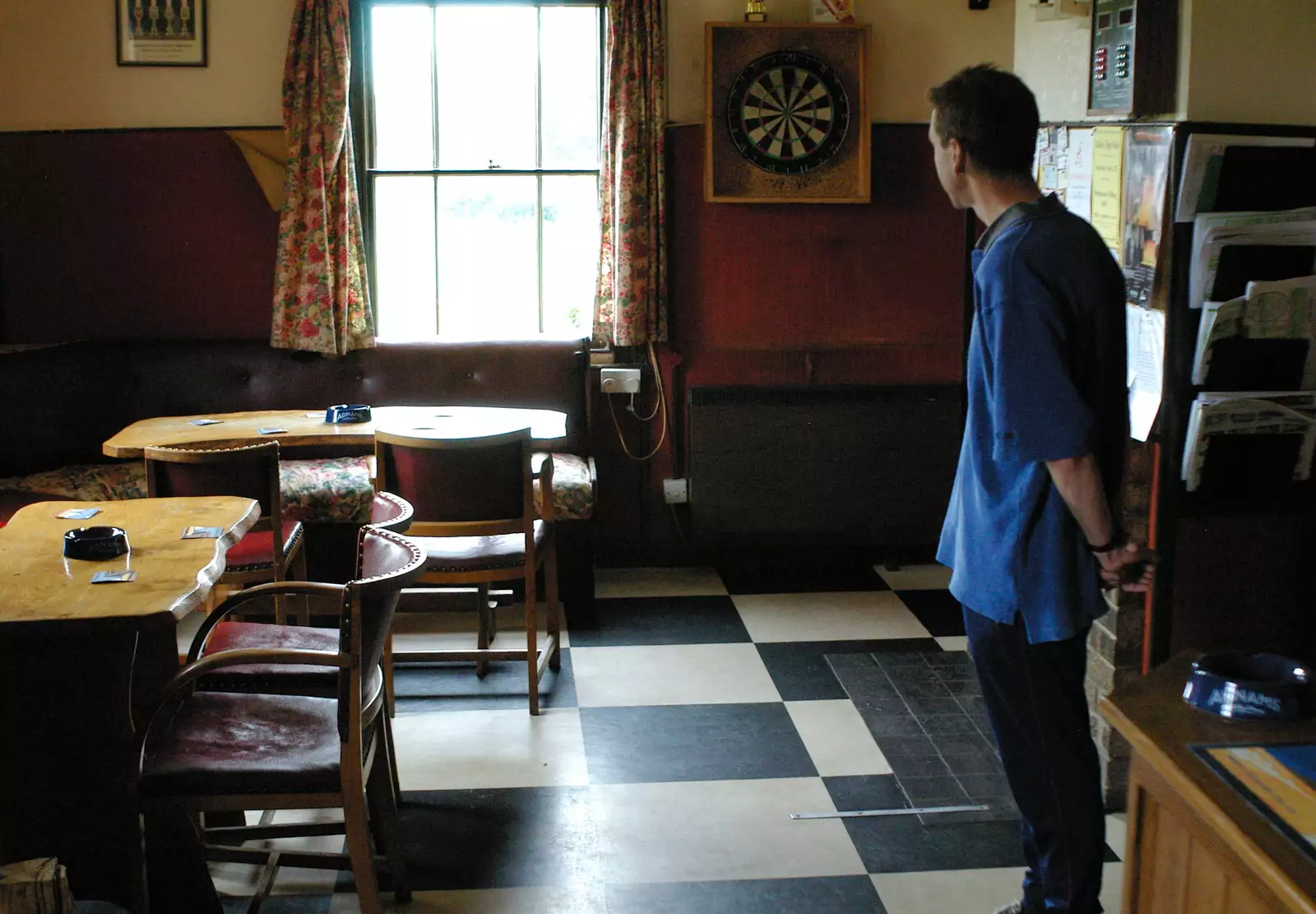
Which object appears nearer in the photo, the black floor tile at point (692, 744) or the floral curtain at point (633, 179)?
the black floor tile at point (692, 744)

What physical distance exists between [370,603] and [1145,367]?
6.23 ft

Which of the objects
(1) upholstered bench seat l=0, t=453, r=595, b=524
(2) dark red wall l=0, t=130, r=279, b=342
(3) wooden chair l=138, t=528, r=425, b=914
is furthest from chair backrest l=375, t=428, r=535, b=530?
(2) dark red wall l=0, t=130, r=279, b=342

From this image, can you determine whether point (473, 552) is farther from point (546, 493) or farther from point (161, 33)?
point (161, 33)

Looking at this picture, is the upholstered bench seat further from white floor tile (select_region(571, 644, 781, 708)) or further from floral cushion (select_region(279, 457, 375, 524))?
white floor tile (select_region(571, 644, 781, 708))

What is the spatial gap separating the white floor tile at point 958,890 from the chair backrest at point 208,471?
79.1 inches

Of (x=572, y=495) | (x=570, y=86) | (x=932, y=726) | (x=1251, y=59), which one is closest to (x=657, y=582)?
(x=572, y=495)

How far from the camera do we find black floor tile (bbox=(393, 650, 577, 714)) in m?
4.23

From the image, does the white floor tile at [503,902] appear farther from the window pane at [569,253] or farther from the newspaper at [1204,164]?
the window pane at [569,253]

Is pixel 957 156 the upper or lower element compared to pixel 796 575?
upper

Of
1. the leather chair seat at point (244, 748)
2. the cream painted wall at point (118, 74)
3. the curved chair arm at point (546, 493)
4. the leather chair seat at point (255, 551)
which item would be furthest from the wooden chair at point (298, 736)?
the cream painted wall at point (118, 74)

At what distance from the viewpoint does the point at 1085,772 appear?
7.91ft

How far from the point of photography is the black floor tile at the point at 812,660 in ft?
14.2

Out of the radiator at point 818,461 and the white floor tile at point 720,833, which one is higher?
the radiator at point 818,461

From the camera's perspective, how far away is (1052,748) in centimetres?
240
